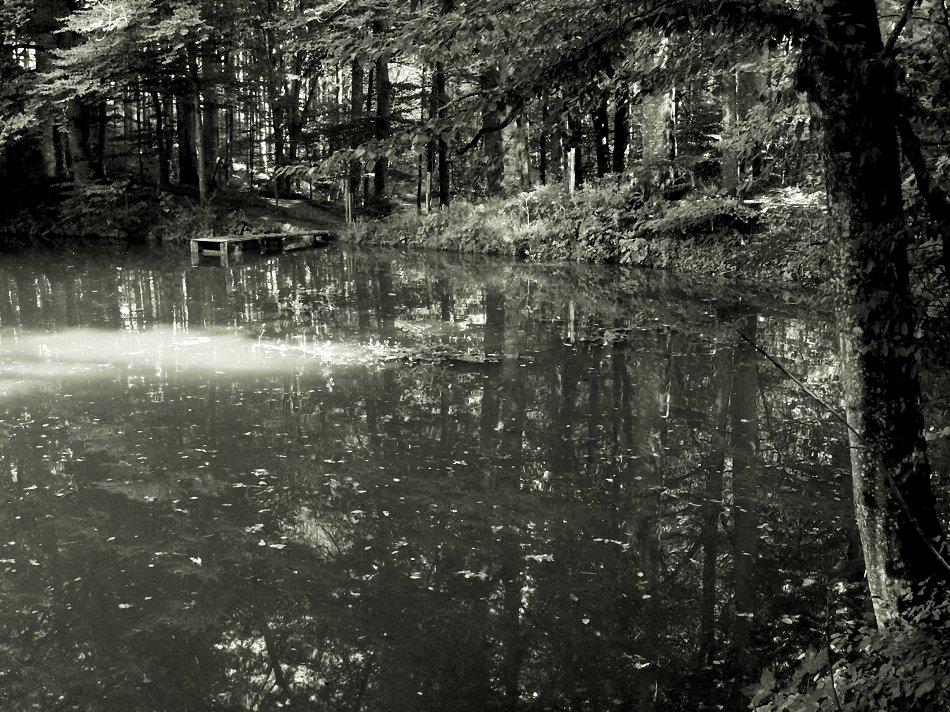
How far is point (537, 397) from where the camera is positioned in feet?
30.7

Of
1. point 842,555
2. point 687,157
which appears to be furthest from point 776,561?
point 687,157

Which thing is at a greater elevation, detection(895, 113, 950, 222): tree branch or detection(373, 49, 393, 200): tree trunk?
detection(373, 49, 393, 200): tree trunk

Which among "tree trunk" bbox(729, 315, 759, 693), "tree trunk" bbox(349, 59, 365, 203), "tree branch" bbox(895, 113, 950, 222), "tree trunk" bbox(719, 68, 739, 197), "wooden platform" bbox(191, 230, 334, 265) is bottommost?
"tree trunk" bbox(729, 315, 759, 693)

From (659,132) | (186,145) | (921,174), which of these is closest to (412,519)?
(921,174)

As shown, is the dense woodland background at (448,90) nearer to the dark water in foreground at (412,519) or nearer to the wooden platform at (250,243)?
the wooden platform at (250,243)

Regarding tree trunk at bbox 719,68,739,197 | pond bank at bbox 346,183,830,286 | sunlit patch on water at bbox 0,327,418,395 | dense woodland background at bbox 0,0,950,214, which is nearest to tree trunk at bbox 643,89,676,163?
dense woodland background at bbox 0,0,950,214

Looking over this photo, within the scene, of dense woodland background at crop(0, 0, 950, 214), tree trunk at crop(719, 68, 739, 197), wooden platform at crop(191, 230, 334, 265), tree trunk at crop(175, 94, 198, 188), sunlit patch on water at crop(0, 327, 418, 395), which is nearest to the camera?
dense woodland background at crop(0, 0, 950, 214)

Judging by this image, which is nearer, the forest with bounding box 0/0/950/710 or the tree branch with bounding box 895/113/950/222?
the tree branch with bounding box 895/113/950/222

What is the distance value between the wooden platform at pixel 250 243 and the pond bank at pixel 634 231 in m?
1.54

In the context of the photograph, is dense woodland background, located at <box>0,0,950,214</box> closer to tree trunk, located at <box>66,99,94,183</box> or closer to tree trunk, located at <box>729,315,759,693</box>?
tree trunk, located at <box>66,99,94,183</box>

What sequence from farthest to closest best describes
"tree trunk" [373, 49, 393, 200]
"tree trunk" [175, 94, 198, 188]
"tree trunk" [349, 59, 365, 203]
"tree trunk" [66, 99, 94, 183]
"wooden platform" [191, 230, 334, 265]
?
"tree trunk" [175, 94, 198, 188], "tree trunk" [66, 99, 94, 183], "tree trunk" [373, 49, 393, 200], "tree trunk" [349, 59, 365, 203], "wooden platform" [191, 230, 334, 265]

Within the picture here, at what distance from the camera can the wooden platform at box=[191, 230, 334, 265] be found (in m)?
25.3

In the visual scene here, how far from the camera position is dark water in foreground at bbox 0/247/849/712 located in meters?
4.43

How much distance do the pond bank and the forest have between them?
0.08 meters
